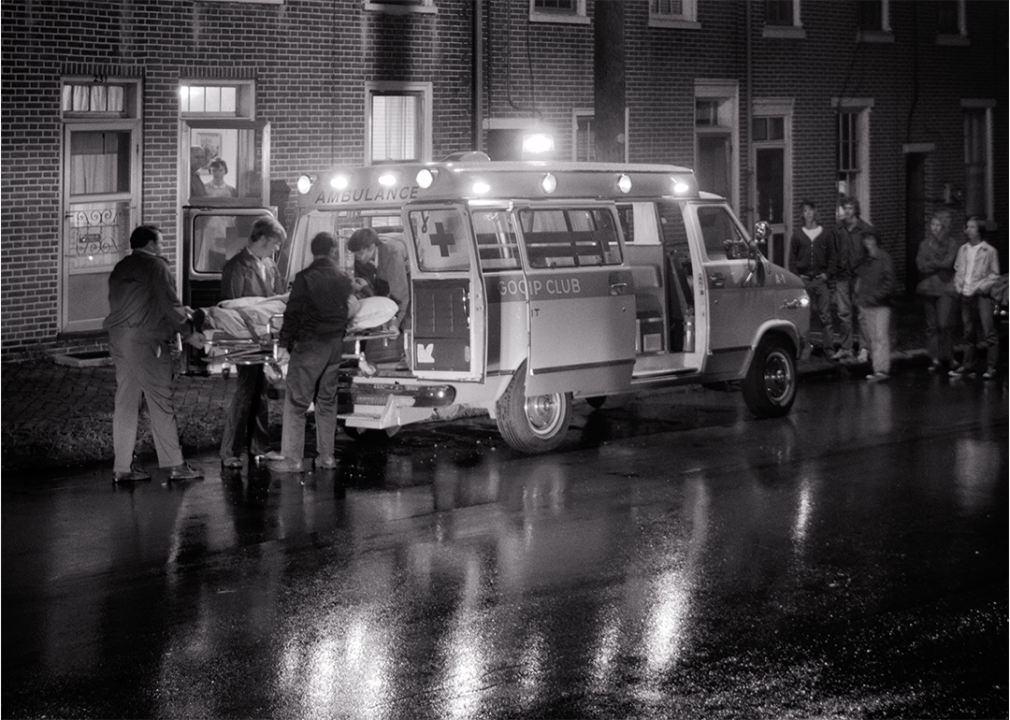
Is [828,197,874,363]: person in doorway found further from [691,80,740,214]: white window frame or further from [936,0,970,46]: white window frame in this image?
[936,0,970,46]: white window frame

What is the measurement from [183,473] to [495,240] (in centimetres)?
290

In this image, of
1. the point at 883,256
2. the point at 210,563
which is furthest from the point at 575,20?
the point at 210,563

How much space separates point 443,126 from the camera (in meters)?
21.4

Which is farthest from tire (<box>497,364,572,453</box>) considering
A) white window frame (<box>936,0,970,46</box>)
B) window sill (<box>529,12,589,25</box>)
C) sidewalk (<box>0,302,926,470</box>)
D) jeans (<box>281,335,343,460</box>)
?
white window frame (<box>936,0,970,46</box>)

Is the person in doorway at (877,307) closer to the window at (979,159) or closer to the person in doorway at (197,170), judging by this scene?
the person in doorway at (197,170)

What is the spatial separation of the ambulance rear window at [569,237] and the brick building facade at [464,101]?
3871 mm

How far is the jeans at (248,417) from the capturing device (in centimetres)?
1198

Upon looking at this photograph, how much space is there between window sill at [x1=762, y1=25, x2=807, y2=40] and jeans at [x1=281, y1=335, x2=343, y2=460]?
15713 millimetres

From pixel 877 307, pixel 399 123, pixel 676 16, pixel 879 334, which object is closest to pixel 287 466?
pixel 879 334

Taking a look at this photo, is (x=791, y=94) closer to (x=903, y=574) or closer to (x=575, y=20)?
(x=575, y=20)

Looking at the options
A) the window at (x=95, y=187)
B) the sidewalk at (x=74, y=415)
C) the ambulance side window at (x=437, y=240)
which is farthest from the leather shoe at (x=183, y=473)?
the window at (x=95, y=187)

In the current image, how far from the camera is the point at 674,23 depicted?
2431cm

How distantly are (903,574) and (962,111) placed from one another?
75.7ft

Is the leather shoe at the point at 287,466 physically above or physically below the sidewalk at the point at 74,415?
below
